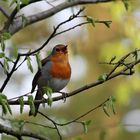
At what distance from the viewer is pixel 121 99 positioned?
347 inches

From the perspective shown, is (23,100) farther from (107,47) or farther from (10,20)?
(107,47)

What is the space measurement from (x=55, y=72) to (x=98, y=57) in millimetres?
4672

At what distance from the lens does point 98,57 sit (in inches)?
420

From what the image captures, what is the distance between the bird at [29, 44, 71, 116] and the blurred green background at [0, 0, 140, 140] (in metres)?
1.34

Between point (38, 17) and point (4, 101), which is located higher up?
point (38, 17)

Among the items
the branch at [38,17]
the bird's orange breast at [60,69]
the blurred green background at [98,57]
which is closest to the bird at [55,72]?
the bird's orange breast at [60,69]

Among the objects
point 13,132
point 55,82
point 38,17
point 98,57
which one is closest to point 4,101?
point 13,132

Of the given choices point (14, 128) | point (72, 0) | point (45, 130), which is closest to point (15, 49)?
point (14, 128)

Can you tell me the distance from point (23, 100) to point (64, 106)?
26.0 feet

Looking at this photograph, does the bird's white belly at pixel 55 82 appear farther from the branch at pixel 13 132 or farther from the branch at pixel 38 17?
the branch at pixel 13 132

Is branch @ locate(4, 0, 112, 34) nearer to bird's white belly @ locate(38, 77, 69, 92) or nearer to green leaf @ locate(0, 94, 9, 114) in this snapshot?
bird's white belly @ locate(38, 77, 69, 92)

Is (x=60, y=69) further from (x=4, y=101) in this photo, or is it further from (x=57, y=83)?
(x=4, y=101)

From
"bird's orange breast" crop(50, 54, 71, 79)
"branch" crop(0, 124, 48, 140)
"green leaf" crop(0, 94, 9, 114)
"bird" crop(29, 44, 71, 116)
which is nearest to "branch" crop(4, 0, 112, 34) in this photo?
"bird" crop(29, 44, 71, 116)

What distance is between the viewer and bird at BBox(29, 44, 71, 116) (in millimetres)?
5886
